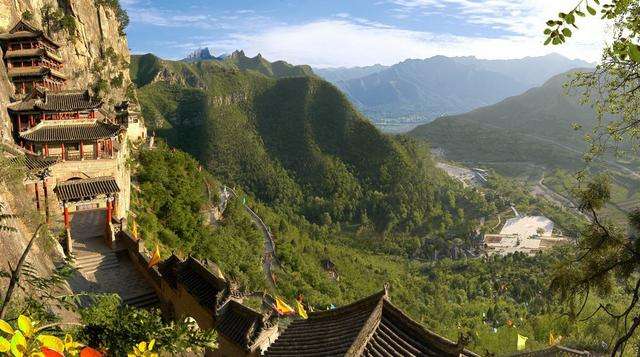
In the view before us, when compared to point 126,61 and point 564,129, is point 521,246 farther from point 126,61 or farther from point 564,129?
point 564,129

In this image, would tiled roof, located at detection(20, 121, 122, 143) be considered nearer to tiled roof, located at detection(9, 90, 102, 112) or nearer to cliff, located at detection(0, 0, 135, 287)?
tiled roof, located at detection(9, 90, 102, 112)

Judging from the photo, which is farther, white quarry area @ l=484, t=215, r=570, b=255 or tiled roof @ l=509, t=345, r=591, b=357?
white quarry area @ l=484, t=215, r=570, b=255

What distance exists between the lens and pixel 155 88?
106125mm

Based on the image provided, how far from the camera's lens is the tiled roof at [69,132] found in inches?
987

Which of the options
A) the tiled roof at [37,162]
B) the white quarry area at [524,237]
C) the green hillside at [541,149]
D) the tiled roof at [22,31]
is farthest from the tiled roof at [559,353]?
the green hillside at [541,149]

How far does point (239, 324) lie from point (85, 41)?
144 ft

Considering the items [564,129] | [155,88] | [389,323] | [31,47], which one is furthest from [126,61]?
[564,129]

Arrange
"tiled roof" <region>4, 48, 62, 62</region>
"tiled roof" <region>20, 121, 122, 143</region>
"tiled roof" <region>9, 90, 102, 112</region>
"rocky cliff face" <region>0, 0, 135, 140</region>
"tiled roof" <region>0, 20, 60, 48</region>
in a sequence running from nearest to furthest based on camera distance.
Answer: "tiled roof" <region>20, 121, 122, 143</region> < "tiled roof" <region>9, 90, 102, 112</region> < "tiled roof" <region>0, 20, 60, 48</region> < "tiled roof" <region>4, 48, 62, 62</region> < "rocky cliff face" <region>0, 0, 135, 140</region>

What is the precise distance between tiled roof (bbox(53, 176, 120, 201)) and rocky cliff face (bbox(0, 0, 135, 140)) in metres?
8.53

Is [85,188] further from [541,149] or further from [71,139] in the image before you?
[541,149]

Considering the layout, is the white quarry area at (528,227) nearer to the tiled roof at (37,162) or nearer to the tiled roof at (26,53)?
the tiled roof at (26,53)

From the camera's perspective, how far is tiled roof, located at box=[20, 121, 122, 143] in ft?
82.3

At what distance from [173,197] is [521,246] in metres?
66.5

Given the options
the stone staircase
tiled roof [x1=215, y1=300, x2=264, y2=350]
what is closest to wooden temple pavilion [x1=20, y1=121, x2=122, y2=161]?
the stone staircase
